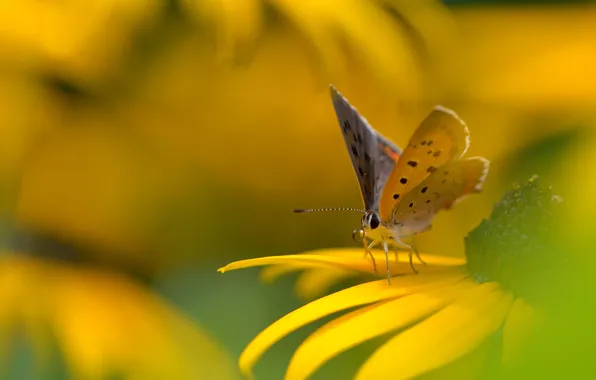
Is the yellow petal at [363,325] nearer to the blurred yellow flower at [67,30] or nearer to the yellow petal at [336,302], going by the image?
the yellow petal at [336,302]

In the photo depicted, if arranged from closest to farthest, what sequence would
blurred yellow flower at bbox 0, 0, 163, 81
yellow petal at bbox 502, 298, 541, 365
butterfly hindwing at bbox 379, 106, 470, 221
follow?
yellow petal at bbox 502, 298, 541, 365
butterfly hindwing at bbox 379, 106, 470, 221
blurred yellow flower at bbox 0, 0, 163, 81

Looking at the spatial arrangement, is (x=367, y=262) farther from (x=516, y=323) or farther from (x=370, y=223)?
(x=516, y=323)

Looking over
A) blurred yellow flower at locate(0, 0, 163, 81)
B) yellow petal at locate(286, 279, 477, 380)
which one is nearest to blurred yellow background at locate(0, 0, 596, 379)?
blurred yellow flower at locate(0, 0, 163, 81)

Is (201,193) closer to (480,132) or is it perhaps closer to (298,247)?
(298,247)

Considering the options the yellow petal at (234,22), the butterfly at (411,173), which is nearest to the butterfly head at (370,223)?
the butterfly at (411,173)

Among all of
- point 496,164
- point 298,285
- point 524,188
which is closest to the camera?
point 524,188

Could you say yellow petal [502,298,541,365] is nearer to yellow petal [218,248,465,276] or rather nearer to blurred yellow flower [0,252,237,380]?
yellow petal [218,248,465,276]

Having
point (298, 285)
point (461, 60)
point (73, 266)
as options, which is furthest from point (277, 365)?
point (461, 60)
